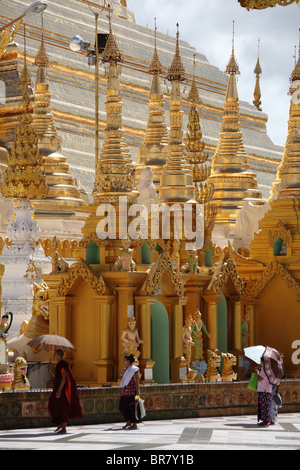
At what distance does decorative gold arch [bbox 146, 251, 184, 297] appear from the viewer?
1938 centimetres

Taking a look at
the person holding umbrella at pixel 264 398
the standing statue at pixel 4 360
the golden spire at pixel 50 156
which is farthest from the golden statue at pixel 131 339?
the golden spire at pixel 50 156

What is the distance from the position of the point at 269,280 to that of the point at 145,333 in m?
4.47

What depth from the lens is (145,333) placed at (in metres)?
19.2

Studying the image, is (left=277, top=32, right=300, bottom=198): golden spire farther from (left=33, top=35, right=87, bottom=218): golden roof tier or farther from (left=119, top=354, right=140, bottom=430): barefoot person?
(left=119, top=354, right=140, bottom=430): barefoot person

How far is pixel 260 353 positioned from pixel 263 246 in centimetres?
751

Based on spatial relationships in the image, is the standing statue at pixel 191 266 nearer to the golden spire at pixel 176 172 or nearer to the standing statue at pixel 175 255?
the standing statue at pixel 175 255

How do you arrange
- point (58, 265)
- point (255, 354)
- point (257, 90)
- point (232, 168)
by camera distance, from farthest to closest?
point (257, 90) → point (232, 168) → point (58, 265) → point (255, 354)

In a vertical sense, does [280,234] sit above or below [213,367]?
above

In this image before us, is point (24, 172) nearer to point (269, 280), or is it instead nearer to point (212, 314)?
point (269, 280)

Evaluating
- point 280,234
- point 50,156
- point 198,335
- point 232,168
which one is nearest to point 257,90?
point 232,168

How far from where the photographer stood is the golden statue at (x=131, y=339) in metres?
18.7

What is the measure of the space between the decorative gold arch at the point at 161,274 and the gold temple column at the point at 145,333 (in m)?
0.19

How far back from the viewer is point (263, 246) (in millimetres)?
23938

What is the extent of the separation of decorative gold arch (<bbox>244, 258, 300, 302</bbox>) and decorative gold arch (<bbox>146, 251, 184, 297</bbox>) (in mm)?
2984
